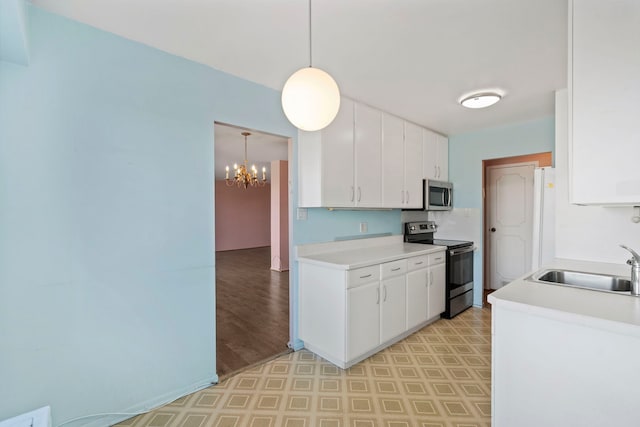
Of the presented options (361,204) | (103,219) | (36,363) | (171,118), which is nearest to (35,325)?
(36,363)

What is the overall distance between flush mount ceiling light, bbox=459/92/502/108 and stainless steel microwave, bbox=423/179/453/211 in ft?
3.59

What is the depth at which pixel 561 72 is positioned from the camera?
2205mm

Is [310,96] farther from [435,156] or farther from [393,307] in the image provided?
[435,156]

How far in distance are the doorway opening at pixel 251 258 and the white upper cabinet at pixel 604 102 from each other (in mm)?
2025

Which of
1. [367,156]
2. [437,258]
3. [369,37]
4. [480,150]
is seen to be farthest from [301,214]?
[480,150]

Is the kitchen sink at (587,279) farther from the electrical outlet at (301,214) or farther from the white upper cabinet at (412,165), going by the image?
the electrical outlet at (301,214)

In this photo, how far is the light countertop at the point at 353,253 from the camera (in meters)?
2.42

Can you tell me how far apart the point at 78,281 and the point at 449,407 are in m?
2.40

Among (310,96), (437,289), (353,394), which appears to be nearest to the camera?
(310,96)

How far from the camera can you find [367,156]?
9.50ft

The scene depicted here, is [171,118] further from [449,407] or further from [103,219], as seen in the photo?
[449,407]

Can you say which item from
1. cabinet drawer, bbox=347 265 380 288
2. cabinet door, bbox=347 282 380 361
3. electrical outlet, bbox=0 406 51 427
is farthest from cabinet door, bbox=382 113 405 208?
electrical outlet, bbox=0 406 51 427

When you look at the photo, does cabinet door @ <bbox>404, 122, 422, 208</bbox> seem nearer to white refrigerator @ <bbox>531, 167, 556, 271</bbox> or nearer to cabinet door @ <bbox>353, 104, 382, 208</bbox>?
cabinet door @ <bbox>353, 104, 382, 208</bbox>

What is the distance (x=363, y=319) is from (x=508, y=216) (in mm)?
3305
